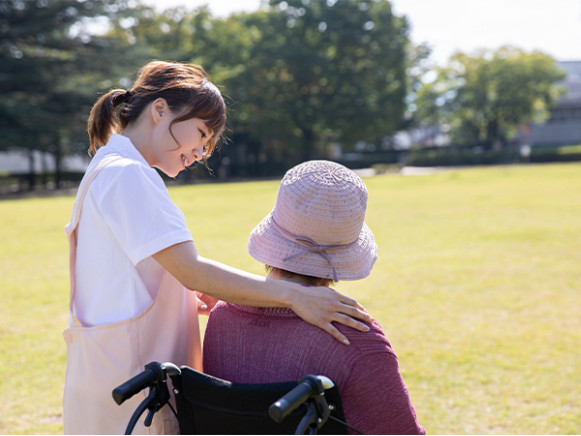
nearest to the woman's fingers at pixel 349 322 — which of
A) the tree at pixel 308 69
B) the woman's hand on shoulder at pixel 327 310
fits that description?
the woman's hand on shoulder at pixel 327 310

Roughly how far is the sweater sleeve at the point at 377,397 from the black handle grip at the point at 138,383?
41 cm

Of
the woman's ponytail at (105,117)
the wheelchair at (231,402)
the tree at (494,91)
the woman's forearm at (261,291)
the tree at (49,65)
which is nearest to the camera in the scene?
the wheelchair at (231,402)

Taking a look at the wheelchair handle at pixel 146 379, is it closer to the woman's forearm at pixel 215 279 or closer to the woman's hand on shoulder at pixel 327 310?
the woman's forearm at pixel 215 279

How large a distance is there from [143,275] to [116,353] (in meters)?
0.19

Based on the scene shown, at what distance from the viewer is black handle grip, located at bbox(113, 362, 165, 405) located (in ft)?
4.09

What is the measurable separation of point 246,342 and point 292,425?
22 centimetres

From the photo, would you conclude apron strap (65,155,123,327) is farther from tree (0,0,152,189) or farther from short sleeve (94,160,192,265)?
tree (0,0,152,189)

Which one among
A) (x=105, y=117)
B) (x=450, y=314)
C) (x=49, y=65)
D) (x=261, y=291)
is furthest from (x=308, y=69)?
(x=261, y=291)

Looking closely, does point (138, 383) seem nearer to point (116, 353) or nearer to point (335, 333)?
point (116, 353)

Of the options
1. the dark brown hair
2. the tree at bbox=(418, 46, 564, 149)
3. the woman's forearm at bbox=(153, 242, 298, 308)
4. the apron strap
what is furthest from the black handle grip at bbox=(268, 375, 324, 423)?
the tree at bbox=(418, 46, 564, 149)

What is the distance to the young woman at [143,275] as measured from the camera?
138 centimetres

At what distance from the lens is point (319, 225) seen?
4.58 feet

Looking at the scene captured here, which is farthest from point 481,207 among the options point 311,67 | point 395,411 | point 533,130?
point 533,130

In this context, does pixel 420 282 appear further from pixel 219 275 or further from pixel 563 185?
pixel 563 185
